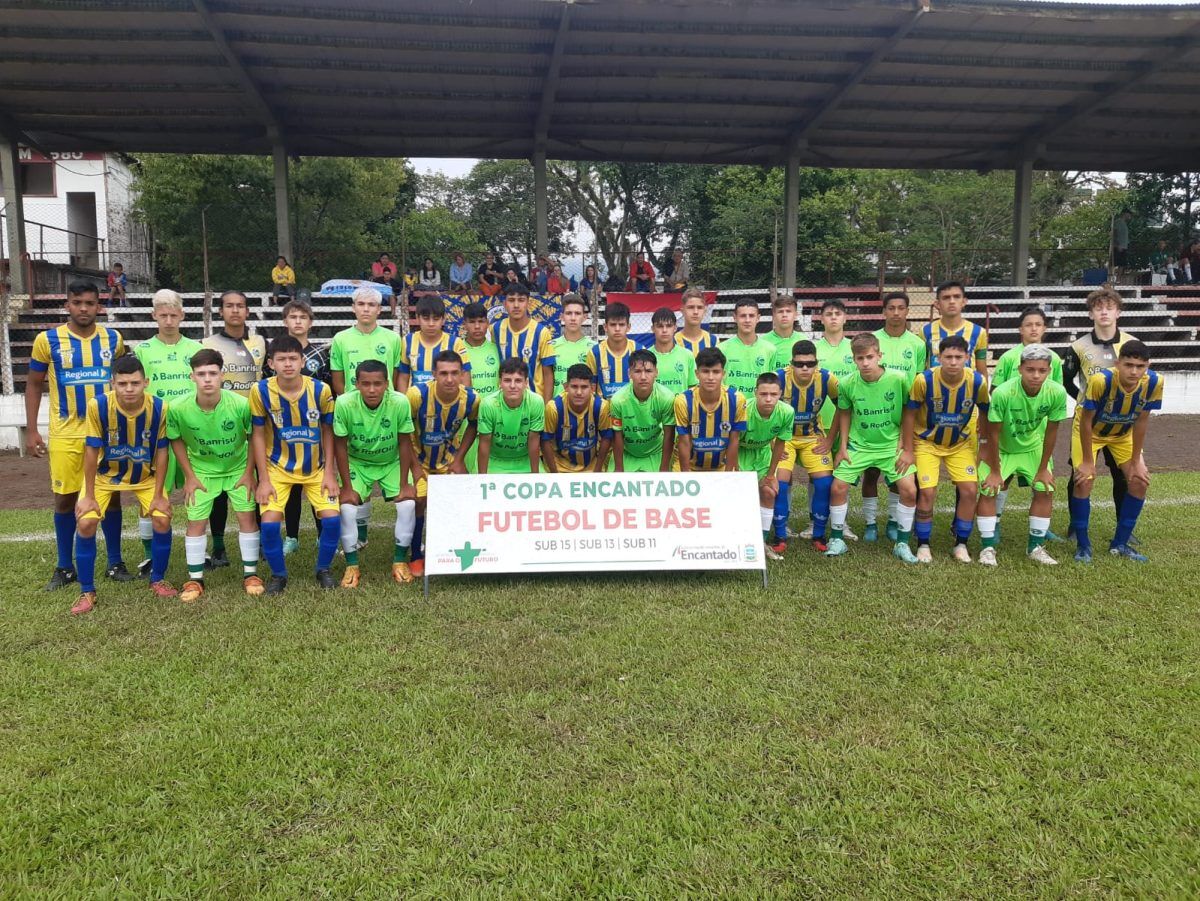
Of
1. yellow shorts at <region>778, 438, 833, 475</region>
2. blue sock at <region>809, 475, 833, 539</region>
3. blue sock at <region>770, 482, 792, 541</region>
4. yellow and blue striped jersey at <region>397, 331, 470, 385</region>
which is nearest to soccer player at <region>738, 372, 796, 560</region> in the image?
blue sock at <region>770, 482, 792, 541</region>

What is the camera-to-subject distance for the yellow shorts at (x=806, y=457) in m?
6.31

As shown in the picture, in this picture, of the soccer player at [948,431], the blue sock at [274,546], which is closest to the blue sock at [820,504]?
the soccer player at [948,431]

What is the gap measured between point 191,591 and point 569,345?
3.67m

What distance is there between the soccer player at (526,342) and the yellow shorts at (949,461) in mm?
3250

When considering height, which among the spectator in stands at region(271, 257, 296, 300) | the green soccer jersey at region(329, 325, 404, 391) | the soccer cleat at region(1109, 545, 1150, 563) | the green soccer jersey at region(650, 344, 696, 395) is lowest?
the soccer cleat at region(1109, 545, 1150, 563)

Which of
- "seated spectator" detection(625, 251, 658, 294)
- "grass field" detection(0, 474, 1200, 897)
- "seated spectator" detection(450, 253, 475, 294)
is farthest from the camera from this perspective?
"seated spectator" detection(625, 251, 658, 294)

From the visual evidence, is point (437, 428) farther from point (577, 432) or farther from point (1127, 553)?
point (1127, 553)

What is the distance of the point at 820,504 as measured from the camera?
630 cm

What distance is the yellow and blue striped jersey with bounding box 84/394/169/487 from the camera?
16.9ft

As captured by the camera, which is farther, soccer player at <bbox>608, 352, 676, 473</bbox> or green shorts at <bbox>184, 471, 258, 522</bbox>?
soccer player at <bbox>608, 352, 676, 473</bbox>

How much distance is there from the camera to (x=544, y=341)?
704cm

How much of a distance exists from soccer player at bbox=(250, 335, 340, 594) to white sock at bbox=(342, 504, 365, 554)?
79 millimetres

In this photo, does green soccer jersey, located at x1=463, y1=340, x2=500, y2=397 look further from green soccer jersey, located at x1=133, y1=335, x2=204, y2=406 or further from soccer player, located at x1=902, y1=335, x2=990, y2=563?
soccer player, located at x1=902, y1=335, x2=990, y2=563

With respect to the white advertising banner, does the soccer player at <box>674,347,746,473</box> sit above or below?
above
